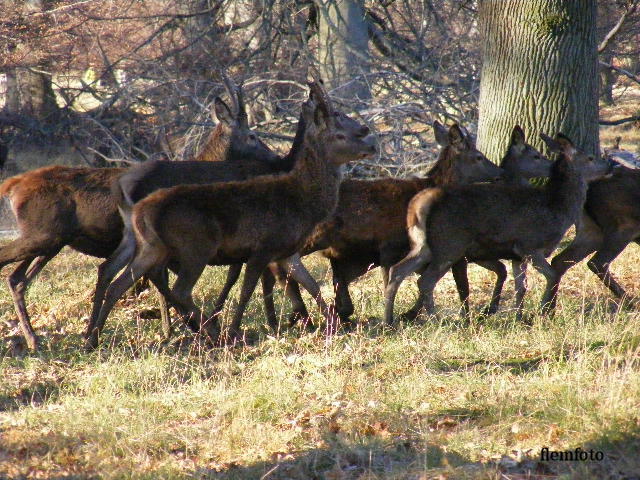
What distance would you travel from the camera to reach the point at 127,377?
7023 mm

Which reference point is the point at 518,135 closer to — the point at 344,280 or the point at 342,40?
the point at 344,280

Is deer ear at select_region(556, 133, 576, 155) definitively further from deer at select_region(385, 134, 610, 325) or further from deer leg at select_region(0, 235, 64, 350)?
deer leg at select_region(0, 235, 64, 350)

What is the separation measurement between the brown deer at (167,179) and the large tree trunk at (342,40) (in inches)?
258

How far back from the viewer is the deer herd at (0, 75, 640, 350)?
26.5 feet

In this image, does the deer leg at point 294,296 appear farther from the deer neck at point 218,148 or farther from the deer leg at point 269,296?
the deer neck at point 218,148

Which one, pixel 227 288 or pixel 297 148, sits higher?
pixel 297 148

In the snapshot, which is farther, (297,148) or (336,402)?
(297,148)

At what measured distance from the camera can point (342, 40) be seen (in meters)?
17.0

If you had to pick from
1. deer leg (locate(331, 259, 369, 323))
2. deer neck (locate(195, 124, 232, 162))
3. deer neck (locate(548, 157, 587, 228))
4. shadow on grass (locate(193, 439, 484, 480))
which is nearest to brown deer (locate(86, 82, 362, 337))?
deer leg (locate(331, 259, 369, 323))

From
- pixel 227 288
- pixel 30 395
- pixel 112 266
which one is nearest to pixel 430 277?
pixel 227 288

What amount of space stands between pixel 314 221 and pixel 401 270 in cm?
98

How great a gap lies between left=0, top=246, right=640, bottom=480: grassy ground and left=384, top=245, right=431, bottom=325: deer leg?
0.32 m

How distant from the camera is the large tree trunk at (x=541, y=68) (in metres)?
9.77

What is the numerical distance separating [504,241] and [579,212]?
36.3 inches
